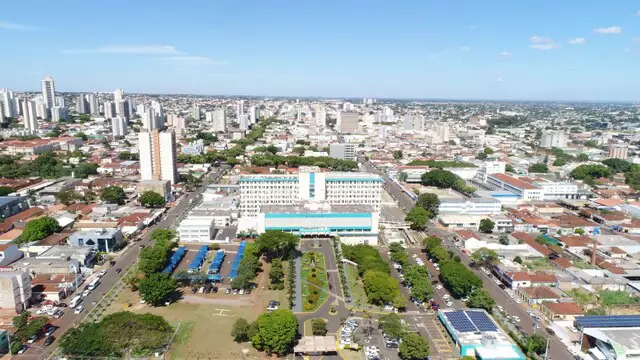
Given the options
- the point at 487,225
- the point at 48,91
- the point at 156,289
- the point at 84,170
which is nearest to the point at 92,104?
the point at 48,91

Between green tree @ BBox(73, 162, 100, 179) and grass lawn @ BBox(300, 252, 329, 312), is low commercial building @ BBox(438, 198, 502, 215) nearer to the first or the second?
grass lawn @ BBox(300, 252, 329, 312)

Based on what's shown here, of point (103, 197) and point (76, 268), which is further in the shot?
point (103, 197)

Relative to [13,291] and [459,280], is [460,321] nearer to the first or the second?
[459,280]

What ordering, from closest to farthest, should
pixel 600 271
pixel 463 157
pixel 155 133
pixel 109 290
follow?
pixel 109 290
pixel 600 271
pixel 155 133
pixel 463 157

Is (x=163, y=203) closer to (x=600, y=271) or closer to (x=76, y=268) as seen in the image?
(x=76, y=268)

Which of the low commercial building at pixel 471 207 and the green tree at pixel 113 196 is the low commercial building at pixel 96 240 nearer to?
the green tree at pixel 113 196

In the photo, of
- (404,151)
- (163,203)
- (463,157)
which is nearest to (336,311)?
(163,203)
